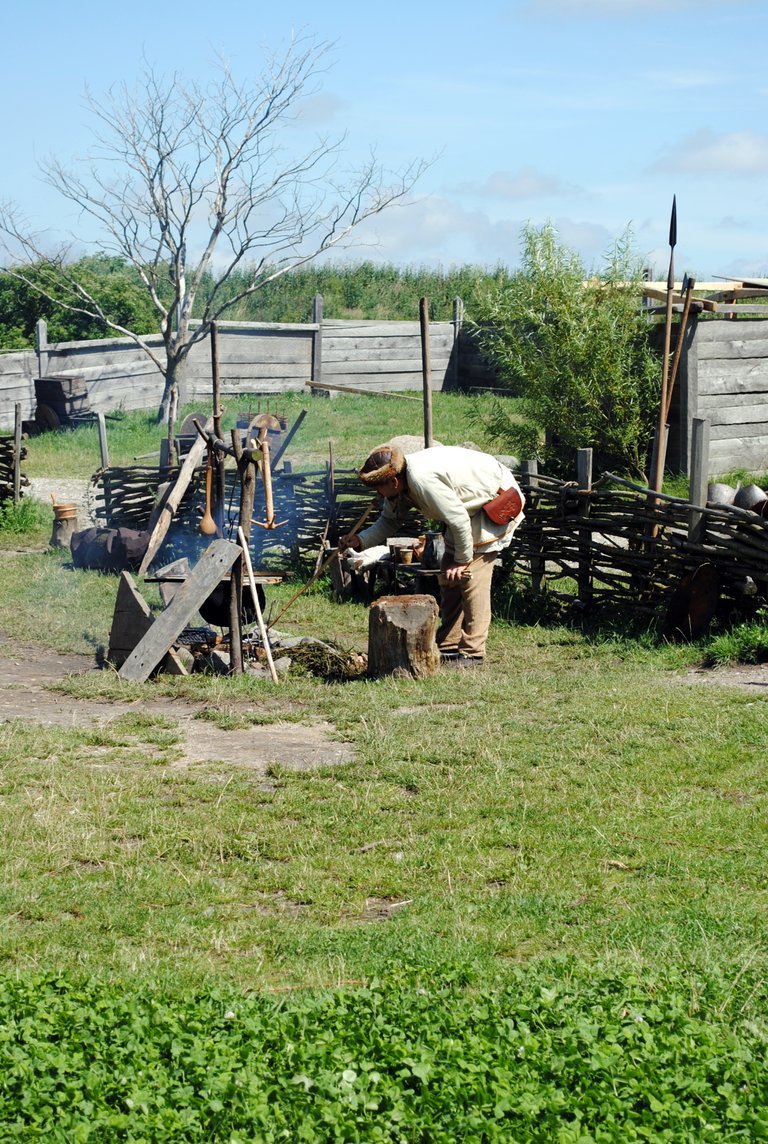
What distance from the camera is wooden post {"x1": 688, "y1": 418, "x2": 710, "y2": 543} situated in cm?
1043

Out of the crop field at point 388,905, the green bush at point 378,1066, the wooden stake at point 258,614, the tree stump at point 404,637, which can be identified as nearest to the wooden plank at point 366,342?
the wooden stake at point 258,614

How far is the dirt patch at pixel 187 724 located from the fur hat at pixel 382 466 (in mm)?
2016

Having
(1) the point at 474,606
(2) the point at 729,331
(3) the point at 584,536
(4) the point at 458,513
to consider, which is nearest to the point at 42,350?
(2) the point at 729,331

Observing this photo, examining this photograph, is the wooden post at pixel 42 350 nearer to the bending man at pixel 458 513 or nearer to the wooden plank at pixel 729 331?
the wooden plank at pixel 729 331

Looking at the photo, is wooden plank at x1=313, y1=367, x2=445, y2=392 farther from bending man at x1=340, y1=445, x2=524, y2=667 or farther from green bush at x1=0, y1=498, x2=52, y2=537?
bending man at x1=340, y1=445, x2=524, y2=667

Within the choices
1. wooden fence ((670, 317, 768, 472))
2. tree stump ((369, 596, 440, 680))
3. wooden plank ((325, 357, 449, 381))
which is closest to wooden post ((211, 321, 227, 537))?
tree stump ((369, 596, 440, 680))

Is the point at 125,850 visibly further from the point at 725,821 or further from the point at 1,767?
the point at 725,821

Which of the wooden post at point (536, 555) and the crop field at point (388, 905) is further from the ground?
the wooden post at point (536, 555)

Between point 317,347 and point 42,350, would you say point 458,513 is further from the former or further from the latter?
point 317,347

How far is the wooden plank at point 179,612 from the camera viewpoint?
962 cm

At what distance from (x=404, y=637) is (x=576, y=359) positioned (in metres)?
7.25

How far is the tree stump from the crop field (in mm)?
256

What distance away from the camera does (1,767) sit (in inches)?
286

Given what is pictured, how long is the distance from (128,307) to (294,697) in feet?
72.8
